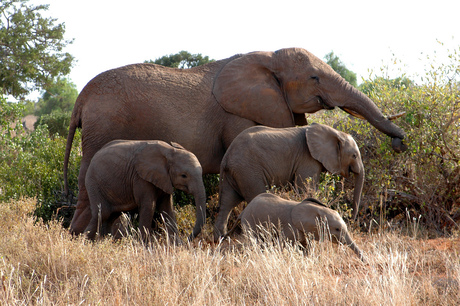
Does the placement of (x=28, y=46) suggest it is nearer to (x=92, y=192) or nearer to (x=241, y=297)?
(x=92, y=192)

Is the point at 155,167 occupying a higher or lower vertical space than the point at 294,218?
higher

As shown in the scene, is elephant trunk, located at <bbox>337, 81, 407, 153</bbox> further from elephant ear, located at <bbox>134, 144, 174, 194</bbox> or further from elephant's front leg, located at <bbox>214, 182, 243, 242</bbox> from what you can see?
elephant ear, located at <bbox>134, 144, 174, 194</bbox>

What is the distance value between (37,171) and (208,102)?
11.8 ft

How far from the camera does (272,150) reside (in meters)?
7.20

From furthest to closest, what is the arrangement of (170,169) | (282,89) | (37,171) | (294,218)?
1. (37,171)
2. (282,89)
3. (170,169)
4. (294,218)

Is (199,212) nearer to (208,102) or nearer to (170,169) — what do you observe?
(170,169)

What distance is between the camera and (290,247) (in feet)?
17.9

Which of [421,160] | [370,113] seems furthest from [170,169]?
[421,160]

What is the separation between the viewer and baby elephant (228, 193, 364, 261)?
578 centimetres

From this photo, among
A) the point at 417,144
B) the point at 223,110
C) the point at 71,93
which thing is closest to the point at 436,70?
the point at 417,144

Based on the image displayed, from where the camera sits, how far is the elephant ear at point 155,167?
23.1ft

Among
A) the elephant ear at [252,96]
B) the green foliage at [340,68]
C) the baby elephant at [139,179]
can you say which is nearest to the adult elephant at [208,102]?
the elephant ear at [252,96]

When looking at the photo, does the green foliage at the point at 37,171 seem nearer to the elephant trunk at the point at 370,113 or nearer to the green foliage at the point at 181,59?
the elephant trunk at the point at 370,113

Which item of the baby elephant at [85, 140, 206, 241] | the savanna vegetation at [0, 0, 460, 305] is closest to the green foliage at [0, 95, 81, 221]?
the savanna vegetation at [0, 0, 460, 305]
